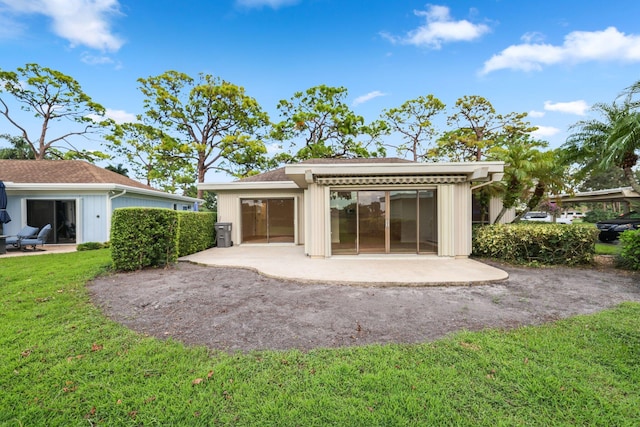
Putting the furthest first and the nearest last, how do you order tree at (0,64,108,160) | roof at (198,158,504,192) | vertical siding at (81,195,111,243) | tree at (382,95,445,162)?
1. tree at (382,95,445,162)
2. tree at (0,64,108,160)
3. vertical siding at (81,195,111,243)
4. roof at (198,158,504,192)

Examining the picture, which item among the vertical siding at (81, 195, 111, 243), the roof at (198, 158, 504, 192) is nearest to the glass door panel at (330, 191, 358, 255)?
the roof at (198, 158, 504, 192)

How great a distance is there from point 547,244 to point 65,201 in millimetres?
19934

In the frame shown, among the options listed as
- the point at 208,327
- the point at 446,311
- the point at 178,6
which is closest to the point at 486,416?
the point at 446,311

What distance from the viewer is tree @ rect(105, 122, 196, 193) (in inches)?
891

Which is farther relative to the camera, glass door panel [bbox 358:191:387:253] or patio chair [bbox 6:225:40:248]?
patio chair [bbox 6:225:40:248]

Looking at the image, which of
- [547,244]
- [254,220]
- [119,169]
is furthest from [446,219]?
[119,169]

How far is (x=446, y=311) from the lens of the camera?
4.35m

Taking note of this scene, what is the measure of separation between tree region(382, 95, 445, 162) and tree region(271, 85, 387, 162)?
9.00 ft

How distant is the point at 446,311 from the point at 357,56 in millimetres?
15179

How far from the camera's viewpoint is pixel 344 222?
356 inches

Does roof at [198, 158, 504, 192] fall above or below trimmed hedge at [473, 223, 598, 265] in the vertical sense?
above

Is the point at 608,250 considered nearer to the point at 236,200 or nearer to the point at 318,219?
the point at 318,219

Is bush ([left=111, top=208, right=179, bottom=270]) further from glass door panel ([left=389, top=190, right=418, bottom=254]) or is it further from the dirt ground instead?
glass door panel ([left=389, top=190, right=418, bottom=254])

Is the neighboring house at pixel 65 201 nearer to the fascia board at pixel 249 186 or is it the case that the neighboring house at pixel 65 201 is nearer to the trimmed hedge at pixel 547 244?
the fascia board at pixel 249 186
